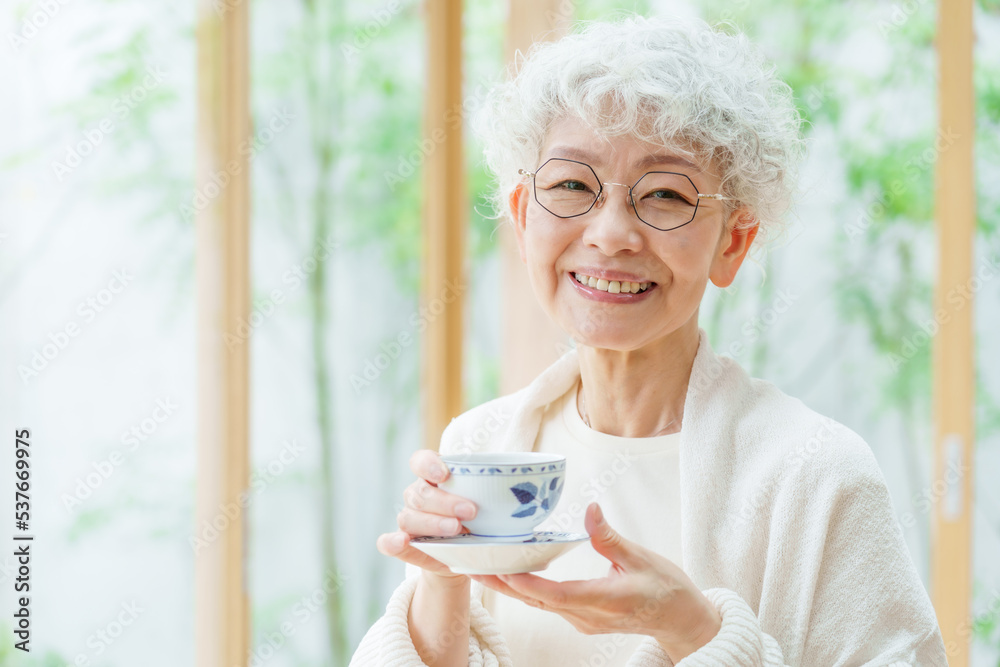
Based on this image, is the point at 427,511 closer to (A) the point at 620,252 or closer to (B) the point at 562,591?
(B) the point at 562,591

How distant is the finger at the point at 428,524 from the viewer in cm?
102

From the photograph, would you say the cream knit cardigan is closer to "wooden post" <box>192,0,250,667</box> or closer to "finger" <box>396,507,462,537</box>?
"finger" <box>396,507,462,537</box>

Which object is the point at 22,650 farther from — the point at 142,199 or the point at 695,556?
the point at 695,556

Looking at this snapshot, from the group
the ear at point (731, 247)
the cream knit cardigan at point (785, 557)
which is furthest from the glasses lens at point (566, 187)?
the cream knit cardigan at point (785, 557)

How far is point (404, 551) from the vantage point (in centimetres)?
105

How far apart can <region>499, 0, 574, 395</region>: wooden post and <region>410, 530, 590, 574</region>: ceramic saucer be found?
6.11 feet

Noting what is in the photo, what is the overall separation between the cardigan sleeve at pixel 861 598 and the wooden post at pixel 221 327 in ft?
4.73

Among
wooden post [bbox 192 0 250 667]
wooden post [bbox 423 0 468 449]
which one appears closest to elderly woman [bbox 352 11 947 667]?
wooden post [bbox 192 0 250 667]

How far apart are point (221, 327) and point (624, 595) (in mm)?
1567

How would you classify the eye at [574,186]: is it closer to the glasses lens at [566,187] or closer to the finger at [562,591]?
the glasses lens at [566,187]

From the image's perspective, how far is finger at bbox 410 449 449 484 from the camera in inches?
41.0

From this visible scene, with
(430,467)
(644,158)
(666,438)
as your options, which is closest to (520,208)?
(644,158)

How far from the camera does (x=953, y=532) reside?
2744mm

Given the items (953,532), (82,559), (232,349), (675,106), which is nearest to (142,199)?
(232,349)
